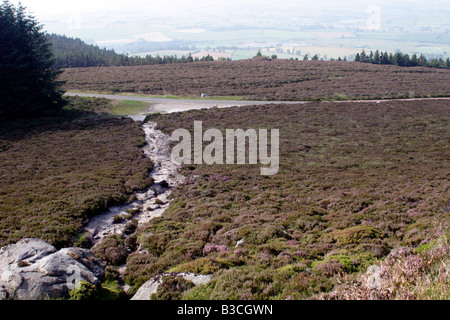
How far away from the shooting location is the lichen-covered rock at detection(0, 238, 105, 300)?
754cm

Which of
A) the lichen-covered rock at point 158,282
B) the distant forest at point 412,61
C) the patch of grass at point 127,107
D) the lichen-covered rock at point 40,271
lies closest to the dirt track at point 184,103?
the patch of grass at point 127,107

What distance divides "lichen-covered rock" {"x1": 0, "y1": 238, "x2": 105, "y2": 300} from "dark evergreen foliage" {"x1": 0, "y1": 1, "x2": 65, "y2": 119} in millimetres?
36479

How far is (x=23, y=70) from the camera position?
132 feet

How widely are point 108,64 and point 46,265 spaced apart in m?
110

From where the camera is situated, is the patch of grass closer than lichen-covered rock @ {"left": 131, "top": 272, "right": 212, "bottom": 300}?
No

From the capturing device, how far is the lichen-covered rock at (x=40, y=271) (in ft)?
24.7

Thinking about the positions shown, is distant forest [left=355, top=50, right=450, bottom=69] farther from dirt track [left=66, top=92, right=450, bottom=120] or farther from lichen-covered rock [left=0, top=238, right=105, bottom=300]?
lichen-covered rock [left=0, top=238, right=105, bottom=300]

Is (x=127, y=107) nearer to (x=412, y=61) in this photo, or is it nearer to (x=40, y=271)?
(x=40, y=271)

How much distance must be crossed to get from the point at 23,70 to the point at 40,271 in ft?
137

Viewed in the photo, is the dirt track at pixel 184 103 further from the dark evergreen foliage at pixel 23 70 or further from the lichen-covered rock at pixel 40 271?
the lichen-covered rock at pixel 40 271

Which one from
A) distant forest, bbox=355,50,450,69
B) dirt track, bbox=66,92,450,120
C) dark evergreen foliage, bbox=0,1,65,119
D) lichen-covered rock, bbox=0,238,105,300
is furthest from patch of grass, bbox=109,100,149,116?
distant forest, bbox=355,50,450,69
